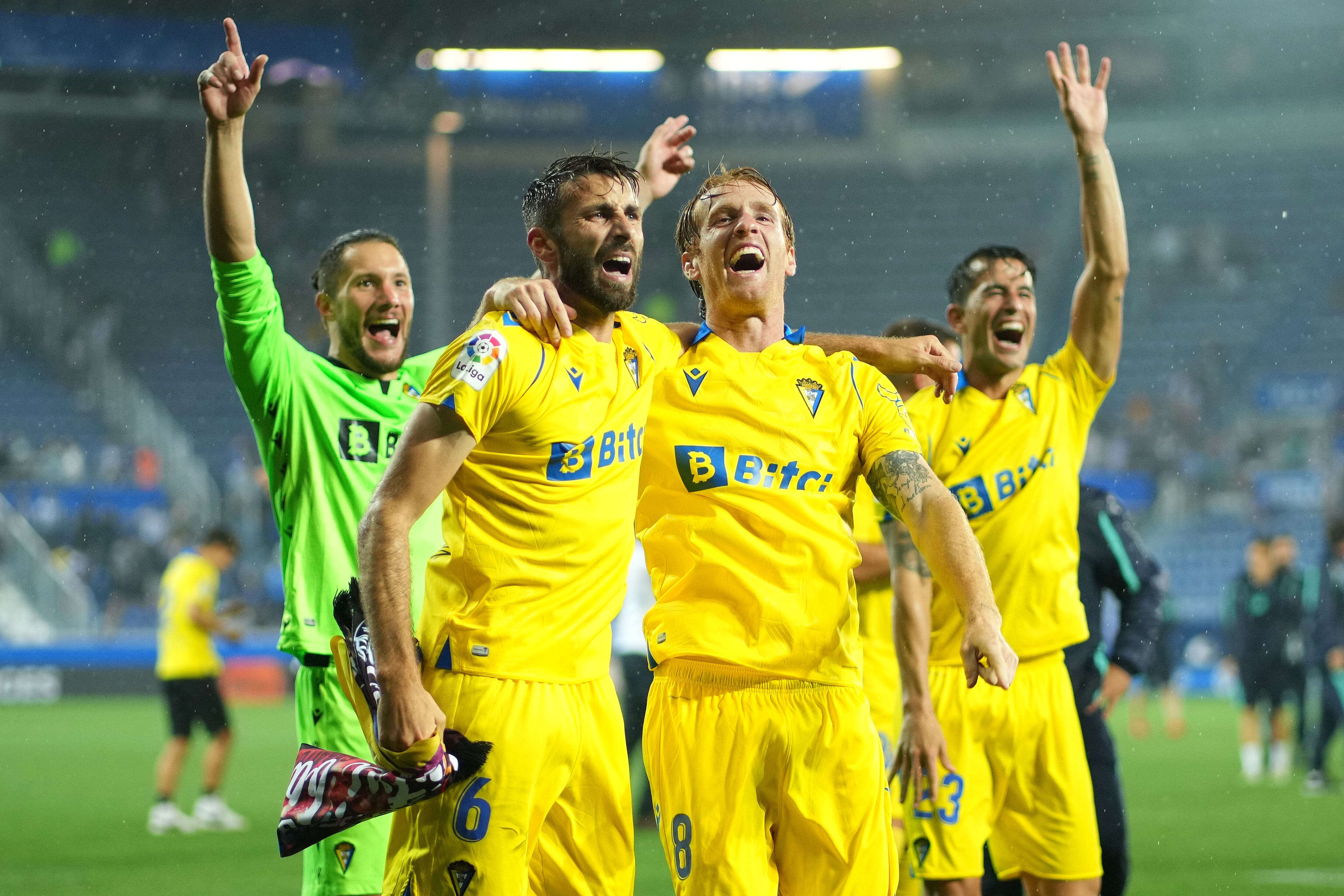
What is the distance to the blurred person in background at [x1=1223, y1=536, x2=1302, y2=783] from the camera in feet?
39.5

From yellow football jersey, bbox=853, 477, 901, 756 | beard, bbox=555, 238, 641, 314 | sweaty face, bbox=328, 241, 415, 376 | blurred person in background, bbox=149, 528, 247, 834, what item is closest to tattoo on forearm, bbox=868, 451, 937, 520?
beard, bbox=555, 238, 641, 314

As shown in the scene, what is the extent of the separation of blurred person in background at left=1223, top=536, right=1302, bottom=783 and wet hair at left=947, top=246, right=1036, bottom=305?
8695 millimetres

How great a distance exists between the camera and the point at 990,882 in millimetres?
4582

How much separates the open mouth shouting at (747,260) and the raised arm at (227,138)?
130 cm

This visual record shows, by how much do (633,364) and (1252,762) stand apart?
1078cm

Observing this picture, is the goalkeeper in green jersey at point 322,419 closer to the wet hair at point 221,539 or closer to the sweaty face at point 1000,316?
the sweaty face at point 1000,316

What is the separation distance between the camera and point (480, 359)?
113 inches

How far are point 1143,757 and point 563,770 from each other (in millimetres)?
12205

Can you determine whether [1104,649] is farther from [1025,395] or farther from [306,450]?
[306,450]

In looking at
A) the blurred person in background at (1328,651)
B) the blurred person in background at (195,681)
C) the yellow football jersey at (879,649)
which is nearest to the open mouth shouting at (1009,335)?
the yellow football jersey at (879,649)

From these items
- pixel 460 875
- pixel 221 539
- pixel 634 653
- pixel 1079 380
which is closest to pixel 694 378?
pixel 460 875

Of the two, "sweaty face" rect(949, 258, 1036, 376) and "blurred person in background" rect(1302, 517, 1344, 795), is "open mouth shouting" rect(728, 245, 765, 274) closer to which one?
"sweaty face" rect(949, 258, 1036, 376)

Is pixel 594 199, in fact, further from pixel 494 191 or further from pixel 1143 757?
pixel 494 191

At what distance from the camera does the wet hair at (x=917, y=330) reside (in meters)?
5.34
